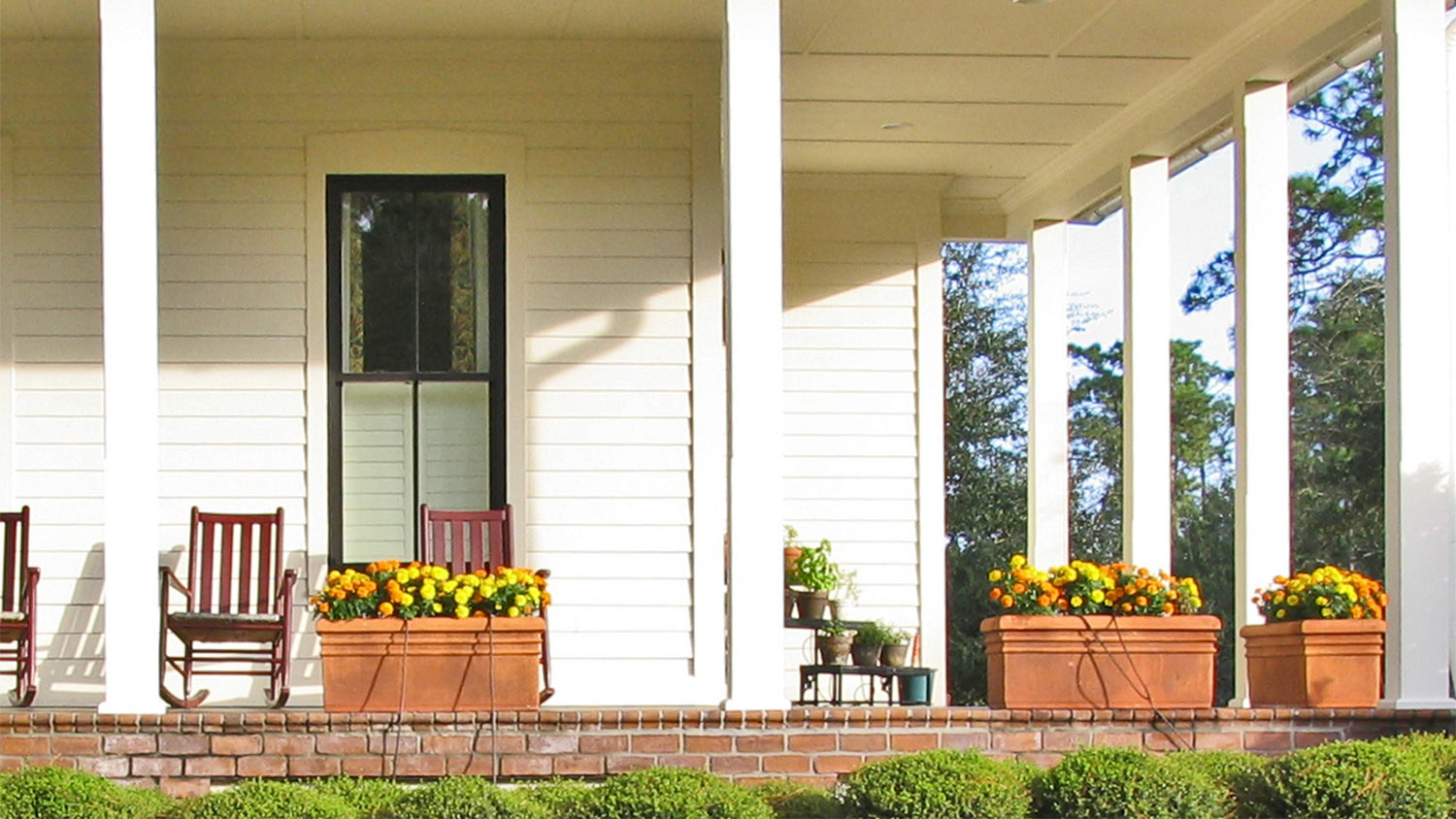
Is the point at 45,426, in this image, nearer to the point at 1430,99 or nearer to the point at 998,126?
the point at 998,126

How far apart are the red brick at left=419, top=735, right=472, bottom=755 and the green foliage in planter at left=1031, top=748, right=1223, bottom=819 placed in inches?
73.3

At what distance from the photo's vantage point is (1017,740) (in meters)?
6.53

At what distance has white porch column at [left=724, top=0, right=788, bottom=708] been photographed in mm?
6656

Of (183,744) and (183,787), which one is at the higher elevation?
(183,744)

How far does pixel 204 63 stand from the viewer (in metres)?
8.90

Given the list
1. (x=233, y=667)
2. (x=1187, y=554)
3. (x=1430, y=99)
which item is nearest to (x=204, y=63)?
(x=233, y=667)

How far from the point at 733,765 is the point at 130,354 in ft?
7.23

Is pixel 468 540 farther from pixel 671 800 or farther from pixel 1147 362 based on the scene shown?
pixel 1147 362

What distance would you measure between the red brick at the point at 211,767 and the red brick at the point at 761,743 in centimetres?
A: 148

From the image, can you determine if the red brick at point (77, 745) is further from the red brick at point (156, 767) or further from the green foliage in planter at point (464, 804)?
the green foliage in planter at point (464, 804)

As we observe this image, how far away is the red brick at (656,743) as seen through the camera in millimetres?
6352

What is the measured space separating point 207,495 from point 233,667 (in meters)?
0.72

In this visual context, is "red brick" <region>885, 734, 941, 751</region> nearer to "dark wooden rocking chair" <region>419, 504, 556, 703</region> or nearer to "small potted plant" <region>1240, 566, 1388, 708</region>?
"small potted plant" <region>1240, 566, 1388, 708</region>

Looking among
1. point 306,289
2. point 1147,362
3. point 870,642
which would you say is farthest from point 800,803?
point 1147,362
